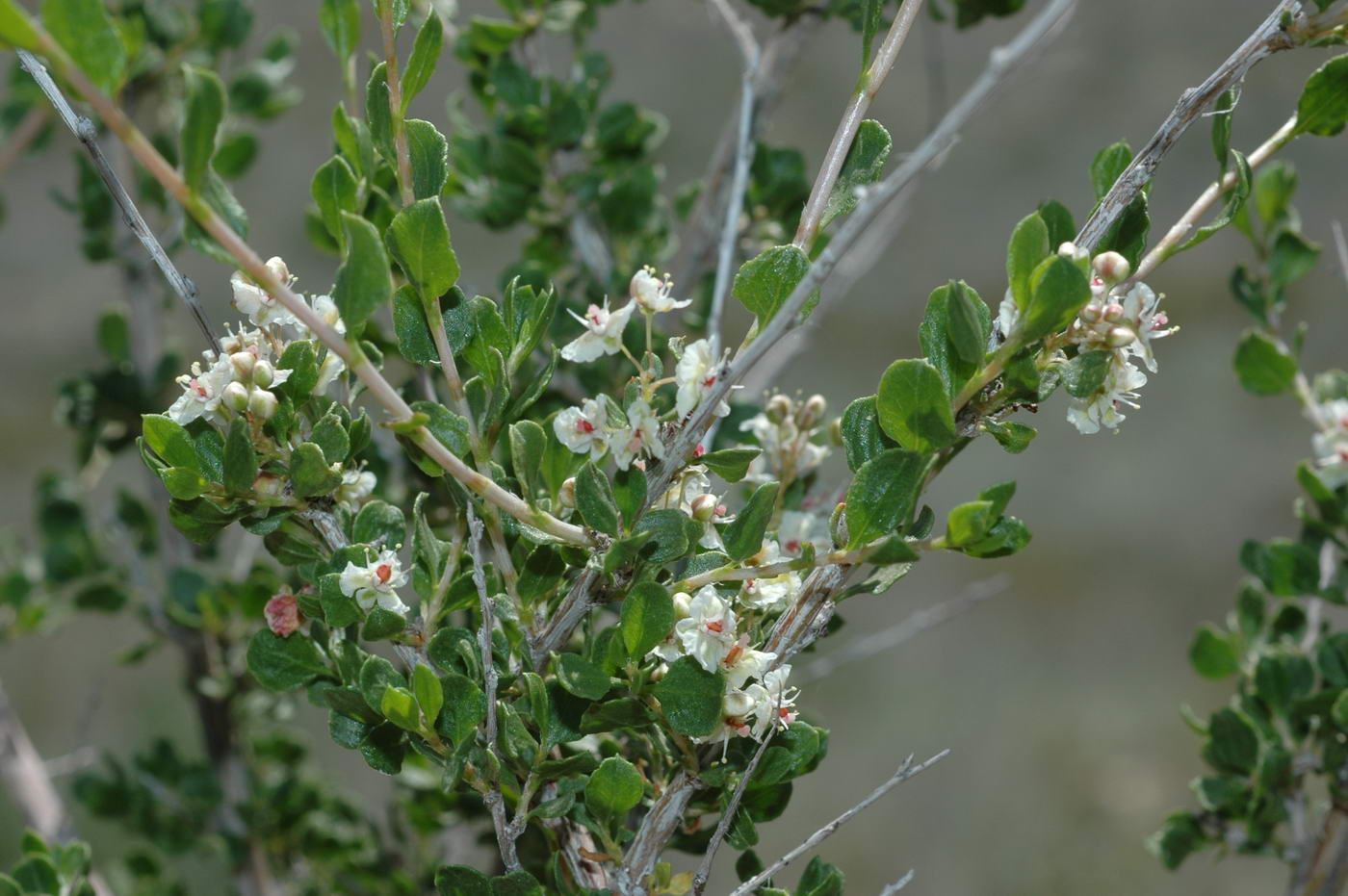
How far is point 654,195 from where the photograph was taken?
2.95 ft

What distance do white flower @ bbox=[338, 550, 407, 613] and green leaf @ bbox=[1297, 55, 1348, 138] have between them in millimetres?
439

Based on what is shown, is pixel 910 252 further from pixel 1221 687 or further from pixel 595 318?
pixel 595 318

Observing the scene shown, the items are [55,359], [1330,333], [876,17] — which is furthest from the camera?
[55,359]

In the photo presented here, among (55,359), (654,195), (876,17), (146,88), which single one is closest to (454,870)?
(876,17)

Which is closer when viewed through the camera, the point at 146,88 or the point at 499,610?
the point at 499,610

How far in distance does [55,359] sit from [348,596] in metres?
2.92

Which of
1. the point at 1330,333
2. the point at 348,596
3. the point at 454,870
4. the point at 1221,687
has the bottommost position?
the point at 1221,687

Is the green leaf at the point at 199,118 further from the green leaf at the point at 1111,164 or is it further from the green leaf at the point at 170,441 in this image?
the green leaf at the point at 1111,164

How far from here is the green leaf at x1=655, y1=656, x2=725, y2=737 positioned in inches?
17.4

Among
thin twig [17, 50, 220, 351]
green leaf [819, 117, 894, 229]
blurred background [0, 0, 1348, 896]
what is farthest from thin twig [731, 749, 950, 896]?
blurred background [0, 0, 1348, 896]

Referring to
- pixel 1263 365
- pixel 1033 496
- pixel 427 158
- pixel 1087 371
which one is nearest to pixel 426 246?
pixel 427 158

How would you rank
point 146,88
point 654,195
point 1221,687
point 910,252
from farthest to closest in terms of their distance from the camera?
point 910,252 < point 1221,687 < point 146,88 < point 654,195

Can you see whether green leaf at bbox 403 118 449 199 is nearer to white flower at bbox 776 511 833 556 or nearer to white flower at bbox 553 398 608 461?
white flower at bbox 553 398 608 461

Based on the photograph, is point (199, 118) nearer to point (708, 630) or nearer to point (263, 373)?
point (263, 373)
